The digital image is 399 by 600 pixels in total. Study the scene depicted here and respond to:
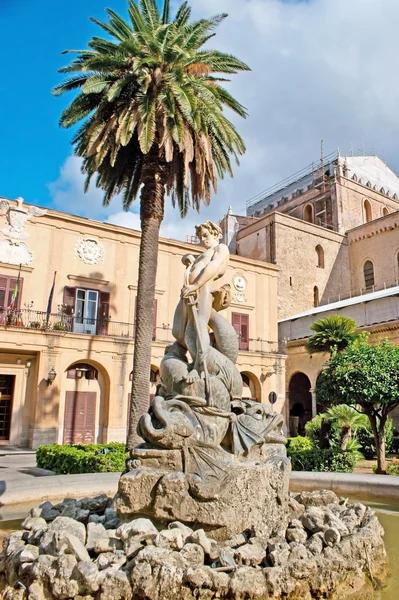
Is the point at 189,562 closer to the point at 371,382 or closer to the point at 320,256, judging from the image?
the point at 371,382

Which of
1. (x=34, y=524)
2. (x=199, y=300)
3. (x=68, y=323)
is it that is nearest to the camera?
(x=34, y=524)

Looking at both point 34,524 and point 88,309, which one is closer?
point 34,524

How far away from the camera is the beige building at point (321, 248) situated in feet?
106

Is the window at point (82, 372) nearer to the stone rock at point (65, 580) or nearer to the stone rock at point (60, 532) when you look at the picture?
the stone rock at point (60, 532)

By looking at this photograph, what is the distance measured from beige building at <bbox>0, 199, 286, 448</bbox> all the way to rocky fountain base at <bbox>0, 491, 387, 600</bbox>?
18.4m

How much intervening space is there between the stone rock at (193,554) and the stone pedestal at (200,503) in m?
0.48

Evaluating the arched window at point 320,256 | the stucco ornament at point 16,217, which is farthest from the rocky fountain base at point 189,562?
the arched window at point 320,256

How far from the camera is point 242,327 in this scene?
30.5 metres

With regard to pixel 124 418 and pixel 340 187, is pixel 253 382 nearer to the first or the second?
pixel 124 418

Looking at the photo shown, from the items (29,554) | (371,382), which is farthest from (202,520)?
(371,382)

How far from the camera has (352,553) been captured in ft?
12.8

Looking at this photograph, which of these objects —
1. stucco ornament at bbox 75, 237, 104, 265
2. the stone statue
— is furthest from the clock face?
the stone statue

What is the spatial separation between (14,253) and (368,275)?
28291mm

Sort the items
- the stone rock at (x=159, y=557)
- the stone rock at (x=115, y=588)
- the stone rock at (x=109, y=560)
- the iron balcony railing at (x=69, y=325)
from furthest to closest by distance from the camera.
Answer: the iron balcony railing at (x=69, y=325) < the stone rock at (x=109, y=560) < the stone rock at (x=159, y=557) < the stone rock at (x=115, y=588)
